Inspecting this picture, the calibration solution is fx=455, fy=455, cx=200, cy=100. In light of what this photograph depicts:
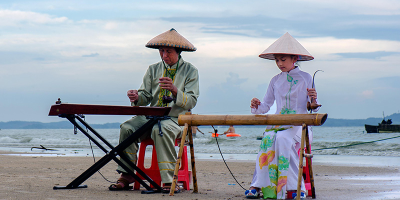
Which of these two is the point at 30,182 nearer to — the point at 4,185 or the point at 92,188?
the point at 4,185

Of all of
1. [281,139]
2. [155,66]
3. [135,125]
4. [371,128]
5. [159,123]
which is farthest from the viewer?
[371,128]

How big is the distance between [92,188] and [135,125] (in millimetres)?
838

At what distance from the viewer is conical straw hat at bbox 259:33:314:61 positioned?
14.5ft

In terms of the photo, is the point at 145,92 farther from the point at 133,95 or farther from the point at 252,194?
→ the point at 252,194

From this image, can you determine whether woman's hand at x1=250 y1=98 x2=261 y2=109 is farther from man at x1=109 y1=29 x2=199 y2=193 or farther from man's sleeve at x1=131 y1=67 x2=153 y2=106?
man's sleeve at x1=131 y1=67 x2=153 y2=106

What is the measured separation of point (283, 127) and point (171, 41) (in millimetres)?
1556

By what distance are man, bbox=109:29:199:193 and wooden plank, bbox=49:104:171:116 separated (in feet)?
0.91

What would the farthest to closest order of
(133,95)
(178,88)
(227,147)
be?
(227,147)
(178,88)
(133,95)

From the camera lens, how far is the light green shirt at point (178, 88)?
4902 millimetres

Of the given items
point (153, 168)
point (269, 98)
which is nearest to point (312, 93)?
point (269, 98)

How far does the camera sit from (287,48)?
445 centimetres

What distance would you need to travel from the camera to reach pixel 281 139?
4293 millimetres

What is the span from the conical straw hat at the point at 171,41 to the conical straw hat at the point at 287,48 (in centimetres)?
92

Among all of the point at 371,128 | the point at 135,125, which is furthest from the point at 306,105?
the point at 371,128
